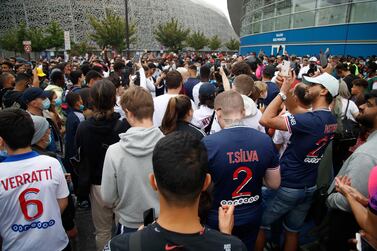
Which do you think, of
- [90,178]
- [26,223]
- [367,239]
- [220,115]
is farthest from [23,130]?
[367,239]

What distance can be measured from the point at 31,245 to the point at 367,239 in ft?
8.48

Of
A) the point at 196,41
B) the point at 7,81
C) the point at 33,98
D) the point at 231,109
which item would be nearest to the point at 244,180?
the point at 231,109

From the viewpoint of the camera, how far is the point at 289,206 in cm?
337

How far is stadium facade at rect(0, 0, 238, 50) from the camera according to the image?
57375 mm

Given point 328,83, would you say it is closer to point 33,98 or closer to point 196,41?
point 33,98

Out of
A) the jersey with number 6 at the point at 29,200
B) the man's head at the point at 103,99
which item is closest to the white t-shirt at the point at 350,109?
the man's head at the point at 103,99

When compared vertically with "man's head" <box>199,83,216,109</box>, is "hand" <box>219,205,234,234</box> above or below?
below

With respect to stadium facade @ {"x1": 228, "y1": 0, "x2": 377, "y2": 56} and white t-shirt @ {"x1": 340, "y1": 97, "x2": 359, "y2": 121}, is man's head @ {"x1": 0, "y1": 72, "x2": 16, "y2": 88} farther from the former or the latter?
stadium facade @ {"x1": 228, "y1": 0, "x2": 377, "y2": 56}

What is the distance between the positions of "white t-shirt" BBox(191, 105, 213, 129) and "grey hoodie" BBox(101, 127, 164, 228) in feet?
6.57

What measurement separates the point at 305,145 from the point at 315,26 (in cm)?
2748

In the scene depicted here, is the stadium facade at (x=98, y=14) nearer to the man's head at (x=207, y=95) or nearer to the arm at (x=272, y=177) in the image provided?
the man's head at (x=207, y=95)

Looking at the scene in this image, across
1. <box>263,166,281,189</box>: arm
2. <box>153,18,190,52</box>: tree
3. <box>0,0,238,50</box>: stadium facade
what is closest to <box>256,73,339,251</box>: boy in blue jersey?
<box>263,166,281,189</box>: arm

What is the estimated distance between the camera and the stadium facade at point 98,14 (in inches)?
2259

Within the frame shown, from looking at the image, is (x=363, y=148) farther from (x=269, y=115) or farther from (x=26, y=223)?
(x=26, y=223)
